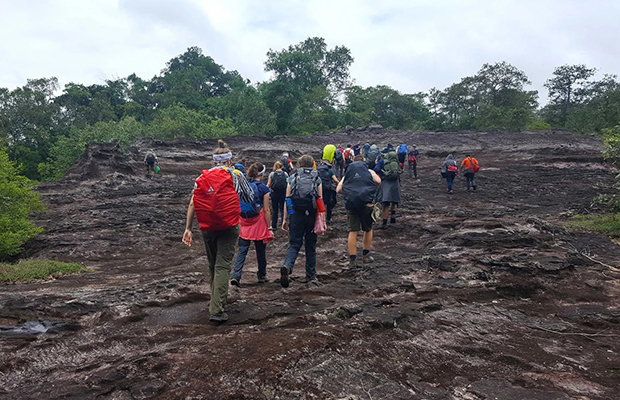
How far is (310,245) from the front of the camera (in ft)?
19.5

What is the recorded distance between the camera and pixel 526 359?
3.39m

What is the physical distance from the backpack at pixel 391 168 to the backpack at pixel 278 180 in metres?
2.30

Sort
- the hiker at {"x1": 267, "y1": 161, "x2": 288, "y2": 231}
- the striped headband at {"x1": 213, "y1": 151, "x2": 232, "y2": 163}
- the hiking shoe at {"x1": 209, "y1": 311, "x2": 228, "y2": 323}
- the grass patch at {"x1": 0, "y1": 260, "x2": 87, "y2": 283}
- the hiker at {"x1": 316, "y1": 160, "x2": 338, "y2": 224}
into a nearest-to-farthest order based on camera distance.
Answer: the hiking shoe at {"x1": 209, "y1": 311, "x2": 228, "y2": 323}
the striped headband at {"x1": 213, "y1": 151, "x2": 232, "y2": 163}
the grass patch at {"x1": 0, "y1": 260, "x2": 87, "y2": 283}
the hiker at {"x1": 267, "y1": 161, "x2": 288, "y2": 231}
the hiker at {"x1": 316, "y1": 160, "x2": 338, "y2": 224}

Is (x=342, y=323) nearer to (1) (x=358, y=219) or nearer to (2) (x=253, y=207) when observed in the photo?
(2) (x=253, y=207)

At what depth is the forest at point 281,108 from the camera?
35.3 m

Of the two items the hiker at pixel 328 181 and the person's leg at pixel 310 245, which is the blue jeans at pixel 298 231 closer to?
the person's leg at pixel 310 245

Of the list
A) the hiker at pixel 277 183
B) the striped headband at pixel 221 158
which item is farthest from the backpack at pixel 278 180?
the striped headband at pixel 221 158

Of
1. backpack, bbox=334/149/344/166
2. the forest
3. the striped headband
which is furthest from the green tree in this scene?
the forest

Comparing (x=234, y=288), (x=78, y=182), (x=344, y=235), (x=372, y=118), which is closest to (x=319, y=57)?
(x=372, y=118)

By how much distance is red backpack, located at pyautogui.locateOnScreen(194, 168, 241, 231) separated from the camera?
4.21 metres

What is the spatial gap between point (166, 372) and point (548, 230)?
297 inches

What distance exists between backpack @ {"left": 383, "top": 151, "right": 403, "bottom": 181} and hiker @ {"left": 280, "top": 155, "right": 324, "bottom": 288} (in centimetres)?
378

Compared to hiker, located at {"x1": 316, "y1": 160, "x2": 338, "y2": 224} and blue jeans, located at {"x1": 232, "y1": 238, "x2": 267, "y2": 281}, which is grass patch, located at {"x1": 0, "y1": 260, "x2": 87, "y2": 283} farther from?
hiker, located at {"x1": 316, "y1": 160, "x2": 338, "y2": 224}

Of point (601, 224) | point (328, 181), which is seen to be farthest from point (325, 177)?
point (601, 224)
